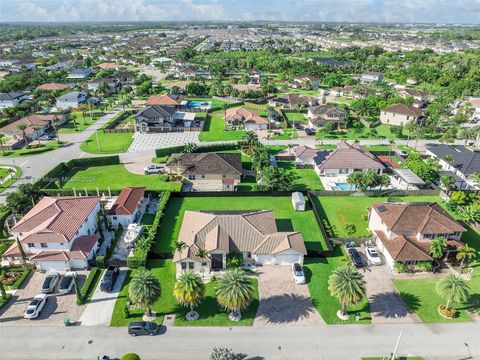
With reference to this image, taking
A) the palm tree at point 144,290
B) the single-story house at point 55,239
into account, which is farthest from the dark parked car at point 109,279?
the palm tree at point 144,290

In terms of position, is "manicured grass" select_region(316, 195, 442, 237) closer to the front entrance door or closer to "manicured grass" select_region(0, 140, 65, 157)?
the front entrance door

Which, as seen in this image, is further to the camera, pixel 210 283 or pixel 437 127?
pixel 437 127

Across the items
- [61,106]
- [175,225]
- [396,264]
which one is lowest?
[61,106]

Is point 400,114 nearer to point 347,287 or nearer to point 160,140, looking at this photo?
point 160,140

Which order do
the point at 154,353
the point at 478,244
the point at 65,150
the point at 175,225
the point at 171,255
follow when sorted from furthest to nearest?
the point at 65,150, the point at 175,225, the point at 478,244, the point at 171,255, the point at 154,353

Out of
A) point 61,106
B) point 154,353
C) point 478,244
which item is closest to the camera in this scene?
point 154,353

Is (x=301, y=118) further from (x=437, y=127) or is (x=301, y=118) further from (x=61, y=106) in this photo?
(x=61, y=106)

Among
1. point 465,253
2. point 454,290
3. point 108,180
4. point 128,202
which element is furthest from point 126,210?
point 465,253

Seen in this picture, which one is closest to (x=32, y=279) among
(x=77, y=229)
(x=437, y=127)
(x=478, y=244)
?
(x=77, y=229)

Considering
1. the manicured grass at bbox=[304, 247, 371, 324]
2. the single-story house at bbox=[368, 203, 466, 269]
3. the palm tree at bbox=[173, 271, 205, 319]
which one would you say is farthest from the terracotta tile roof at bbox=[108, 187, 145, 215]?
the single-story house at bbox=[368, 203, 466, 269]
